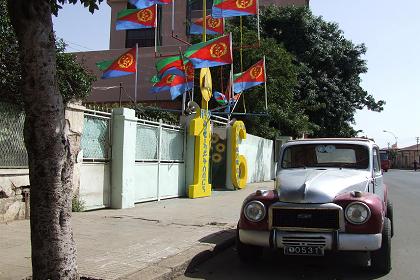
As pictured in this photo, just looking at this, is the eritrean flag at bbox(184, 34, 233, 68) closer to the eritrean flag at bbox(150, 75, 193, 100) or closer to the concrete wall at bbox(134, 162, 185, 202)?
the eritrean flag at bbox(150, 75, 193, 100)

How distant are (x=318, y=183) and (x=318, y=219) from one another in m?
0.55

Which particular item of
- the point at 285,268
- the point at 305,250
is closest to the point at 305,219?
the point at 305,250

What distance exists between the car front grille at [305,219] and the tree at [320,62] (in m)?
25.1

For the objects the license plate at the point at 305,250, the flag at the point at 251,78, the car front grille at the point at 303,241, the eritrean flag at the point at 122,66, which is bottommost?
the license plate at the point at 305,250

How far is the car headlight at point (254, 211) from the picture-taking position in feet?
22.1

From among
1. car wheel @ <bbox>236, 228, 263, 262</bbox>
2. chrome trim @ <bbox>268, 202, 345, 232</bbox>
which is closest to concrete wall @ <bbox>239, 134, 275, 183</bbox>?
car wheel @ <bbox>236, 228, 263, 262</bbox>

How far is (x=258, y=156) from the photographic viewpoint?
25.5m

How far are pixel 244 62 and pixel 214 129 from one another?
645cm

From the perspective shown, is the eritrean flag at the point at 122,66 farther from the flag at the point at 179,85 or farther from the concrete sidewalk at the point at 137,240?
the concrete sidewalk at the point at 137,240

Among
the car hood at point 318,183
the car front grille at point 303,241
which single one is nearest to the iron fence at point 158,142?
the car hood at point 318,183

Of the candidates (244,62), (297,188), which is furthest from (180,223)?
(244,62)

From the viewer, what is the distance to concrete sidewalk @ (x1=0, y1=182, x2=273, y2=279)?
6047mm

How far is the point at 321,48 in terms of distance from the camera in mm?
33219

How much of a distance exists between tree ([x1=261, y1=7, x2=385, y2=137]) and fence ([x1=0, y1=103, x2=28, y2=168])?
23625 mm
